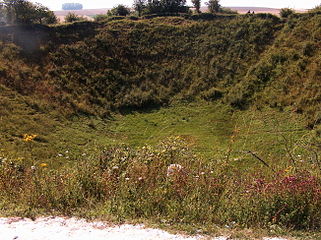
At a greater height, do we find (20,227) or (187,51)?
(187,51)

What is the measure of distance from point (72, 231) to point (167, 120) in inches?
689

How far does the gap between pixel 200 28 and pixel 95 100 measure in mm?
13525

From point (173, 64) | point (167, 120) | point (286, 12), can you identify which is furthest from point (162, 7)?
point (167, 120)

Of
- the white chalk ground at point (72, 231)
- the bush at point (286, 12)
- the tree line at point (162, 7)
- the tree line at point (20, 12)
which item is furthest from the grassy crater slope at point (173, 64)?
the white chalk ground at point (72, 231)

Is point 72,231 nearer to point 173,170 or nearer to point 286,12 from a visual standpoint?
point 173,170

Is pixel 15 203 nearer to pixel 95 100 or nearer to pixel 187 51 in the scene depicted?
pixel 95 100

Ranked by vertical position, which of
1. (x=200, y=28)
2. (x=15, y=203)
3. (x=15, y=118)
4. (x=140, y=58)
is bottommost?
(x=15, y=118)

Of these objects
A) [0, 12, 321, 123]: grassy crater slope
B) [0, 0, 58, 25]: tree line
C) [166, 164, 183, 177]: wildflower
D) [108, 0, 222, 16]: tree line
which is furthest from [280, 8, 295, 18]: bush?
[166, 164, 183, 177]: wildflower

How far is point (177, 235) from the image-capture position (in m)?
4.16

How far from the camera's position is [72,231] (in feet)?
14.3

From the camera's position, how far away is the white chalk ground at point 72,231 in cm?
416

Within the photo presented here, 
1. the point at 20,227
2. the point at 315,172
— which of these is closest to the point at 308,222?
the point at 315,172

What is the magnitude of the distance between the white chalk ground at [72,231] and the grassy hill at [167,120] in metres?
0.27

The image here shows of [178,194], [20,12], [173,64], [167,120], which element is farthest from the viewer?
[20,12]
